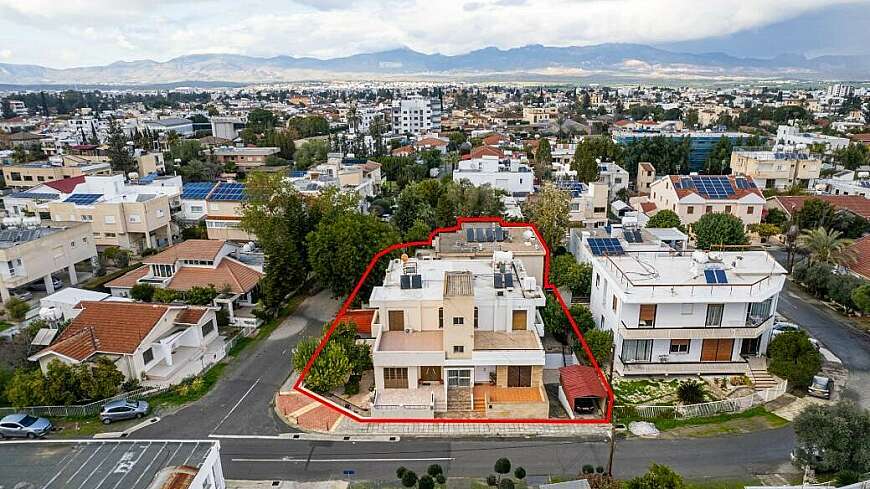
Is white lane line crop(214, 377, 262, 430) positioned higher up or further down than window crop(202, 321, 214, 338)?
further down

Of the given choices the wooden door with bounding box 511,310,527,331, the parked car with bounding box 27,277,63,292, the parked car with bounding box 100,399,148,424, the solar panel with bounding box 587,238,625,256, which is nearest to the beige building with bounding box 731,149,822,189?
the solar panel with bounding box 587,238,625,256

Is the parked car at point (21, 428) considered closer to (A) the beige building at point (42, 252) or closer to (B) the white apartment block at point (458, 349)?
(B) the white apartment block at point (458, 349)

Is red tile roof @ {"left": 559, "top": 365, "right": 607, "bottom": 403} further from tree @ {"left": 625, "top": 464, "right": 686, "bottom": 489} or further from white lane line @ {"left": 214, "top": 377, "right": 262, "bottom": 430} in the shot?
white lane line @ {"left": 214, "top": 377, "right": 262, "bottom": 430}

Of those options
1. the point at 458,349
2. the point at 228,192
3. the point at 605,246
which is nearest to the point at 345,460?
the point at 458,349

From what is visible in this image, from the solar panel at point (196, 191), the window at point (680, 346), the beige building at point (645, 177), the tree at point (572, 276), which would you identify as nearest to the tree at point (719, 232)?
the tree at point (572, 276)

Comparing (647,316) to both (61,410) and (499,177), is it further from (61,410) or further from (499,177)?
(499,177)

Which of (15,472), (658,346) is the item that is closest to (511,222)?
(658,346)
